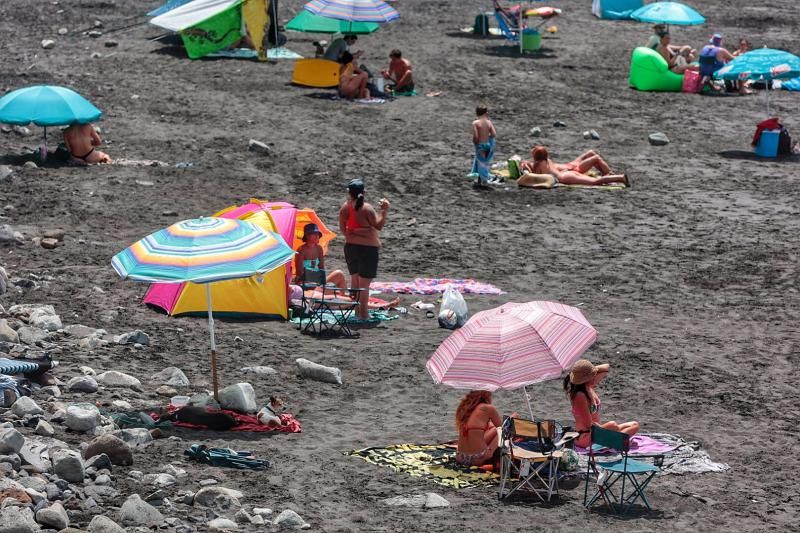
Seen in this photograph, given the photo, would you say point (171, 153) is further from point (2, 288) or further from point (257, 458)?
point (257, 458)

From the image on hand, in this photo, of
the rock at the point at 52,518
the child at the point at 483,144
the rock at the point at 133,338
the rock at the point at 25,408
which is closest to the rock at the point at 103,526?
the rock at the point at 52,518

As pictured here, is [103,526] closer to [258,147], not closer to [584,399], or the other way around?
[584,399]

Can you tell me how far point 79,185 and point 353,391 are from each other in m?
8.27

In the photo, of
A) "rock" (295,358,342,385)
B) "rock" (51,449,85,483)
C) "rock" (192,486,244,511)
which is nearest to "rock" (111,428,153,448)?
"rock" (51,449,85,483)

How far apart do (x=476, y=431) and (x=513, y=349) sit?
686 mm

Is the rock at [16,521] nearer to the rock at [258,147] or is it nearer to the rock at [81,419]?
the rock at [81,419]

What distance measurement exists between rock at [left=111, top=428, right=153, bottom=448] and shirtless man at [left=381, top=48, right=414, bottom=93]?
16.6 m

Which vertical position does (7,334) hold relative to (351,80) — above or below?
below

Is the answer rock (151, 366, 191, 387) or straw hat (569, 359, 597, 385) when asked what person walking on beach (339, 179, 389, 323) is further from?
straw hat (569, 359, 597, 385)

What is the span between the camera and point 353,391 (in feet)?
40.9

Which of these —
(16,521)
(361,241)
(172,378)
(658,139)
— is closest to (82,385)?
(172,378)

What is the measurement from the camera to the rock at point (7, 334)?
39.3 ft

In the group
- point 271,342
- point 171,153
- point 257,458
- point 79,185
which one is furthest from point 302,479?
point 171,153

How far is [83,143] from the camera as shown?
2033 cm
